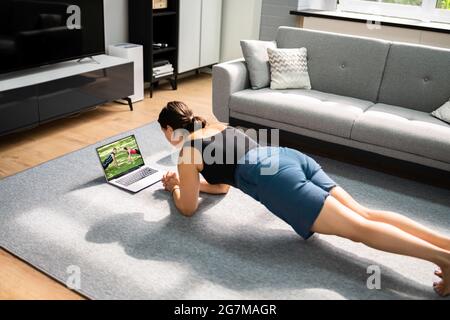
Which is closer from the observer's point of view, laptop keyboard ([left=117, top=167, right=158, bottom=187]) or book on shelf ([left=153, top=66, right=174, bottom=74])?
laptop keyboard ([left=117, top=167, right=158, bottom=187])

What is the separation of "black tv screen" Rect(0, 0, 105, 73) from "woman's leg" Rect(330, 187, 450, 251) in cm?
243

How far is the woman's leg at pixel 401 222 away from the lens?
193 cm

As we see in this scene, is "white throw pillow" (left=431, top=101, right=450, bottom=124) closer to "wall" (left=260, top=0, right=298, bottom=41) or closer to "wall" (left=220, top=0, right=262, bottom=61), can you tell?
"wall" (left=260, top=0, right=298, bottom=41)

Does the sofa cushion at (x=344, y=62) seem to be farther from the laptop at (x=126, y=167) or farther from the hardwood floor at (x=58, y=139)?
the laptop at (x=126, y=167)

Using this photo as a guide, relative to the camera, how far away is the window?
415cm

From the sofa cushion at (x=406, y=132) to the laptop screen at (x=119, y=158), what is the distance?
1382 mm

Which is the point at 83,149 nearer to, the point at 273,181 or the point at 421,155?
the point at 273,181

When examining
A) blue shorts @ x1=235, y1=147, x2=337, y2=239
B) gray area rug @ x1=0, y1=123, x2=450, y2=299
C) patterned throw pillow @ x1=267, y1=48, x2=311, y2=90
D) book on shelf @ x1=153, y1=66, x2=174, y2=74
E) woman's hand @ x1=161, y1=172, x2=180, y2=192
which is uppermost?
patterned throw pillow @ x1=267, y1=48, x2=311, y2=90

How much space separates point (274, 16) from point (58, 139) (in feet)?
8.15

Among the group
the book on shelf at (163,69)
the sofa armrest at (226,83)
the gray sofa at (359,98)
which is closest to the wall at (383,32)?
the gray sofa at (359,98)

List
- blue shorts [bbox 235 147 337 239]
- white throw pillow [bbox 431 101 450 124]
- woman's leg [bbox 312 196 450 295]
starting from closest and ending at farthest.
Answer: woman's leg [bbox 312 196 450 295] < blue shorts [bbox 235 147 337 239] < white throw pillow [bbox 431 101 450 124]

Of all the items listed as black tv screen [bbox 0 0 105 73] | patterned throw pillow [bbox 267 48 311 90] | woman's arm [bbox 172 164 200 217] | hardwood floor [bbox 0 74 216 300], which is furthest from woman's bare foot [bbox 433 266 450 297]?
black tv screen [bbox 0 0 105 73]
